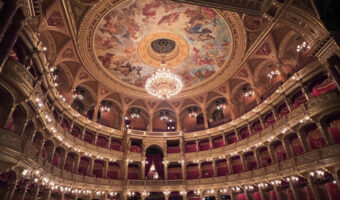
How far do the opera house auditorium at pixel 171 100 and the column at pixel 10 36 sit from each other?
0.07 meters

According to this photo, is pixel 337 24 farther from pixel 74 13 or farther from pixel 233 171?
pixel 233 171

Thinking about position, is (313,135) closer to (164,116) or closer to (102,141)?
(164,116)

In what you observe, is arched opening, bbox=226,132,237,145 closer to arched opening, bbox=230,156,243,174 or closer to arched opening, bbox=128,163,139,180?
arched opening, bbox=230,156,243,174

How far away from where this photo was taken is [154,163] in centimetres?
2412

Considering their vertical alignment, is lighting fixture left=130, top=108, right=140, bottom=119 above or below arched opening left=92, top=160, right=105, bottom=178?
above

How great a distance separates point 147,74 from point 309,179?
57.1 feet

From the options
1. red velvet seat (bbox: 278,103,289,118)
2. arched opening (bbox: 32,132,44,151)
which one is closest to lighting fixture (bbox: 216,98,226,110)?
red velvet seat (bbox: 278,103,289,118)

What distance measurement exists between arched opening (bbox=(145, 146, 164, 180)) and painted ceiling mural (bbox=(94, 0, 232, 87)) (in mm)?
10062

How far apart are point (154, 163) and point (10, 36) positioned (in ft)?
64.8

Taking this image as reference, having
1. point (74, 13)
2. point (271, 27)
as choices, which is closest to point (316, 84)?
point (271, 27)

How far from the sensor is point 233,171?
22.0 m

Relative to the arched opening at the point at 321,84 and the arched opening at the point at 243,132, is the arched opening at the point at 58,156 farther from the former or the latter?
the arched opening at the point at 321,84

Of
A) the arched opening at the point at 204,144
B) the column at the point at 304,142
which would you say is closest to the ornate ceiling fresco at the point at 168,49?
the arched opening at the point at 204,144

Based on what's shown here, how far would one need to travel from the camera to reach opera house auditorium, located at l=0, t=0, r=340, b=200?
34.5 ft
